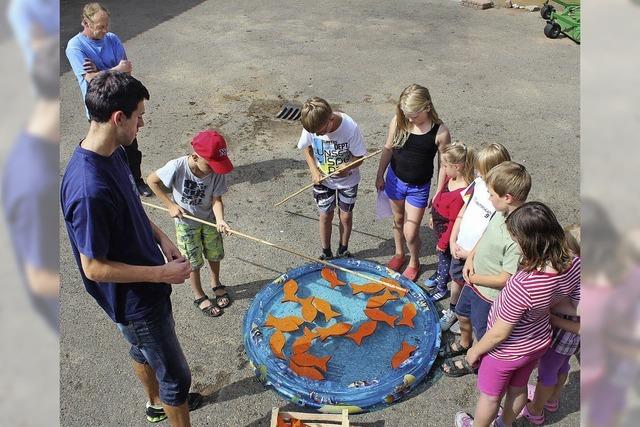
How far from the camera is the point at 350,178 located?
4.39m

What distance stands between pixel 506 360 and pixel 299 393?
139 cm

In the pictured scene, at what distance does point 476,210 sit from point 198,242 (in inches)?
79.1

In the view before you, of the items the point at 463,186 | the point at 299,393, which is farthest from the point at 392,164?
the point at 299,393

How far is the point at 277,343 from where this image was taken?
3.90 metres

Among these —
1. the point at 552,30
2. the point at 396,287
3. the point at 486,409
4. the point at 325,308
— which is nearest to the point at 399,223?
the point at 396,287

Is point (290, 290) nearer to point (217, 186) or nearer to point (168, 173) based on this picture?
point (217, 186)

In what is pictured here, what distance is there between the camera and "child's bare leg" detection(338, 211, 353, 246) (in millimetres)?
4594

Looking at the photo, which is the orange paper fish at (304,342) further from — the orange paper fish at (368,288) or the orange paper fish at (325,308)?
the orange paper fish at (368,288)

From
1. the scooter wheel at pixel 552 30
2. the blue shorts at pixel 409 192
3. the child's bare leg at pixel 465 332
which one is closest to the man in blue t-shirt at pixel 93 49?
the blue shorts at pixel 409 192

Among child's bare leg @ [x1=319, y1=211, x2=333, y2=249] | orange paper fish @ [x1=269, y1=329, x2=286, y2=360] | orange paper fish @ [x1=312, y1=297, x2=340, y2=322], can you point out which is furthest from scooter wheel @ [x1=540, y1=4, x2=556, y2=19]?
orange paper fish @ [x1=269, y1=329, x2=286, y2=360]

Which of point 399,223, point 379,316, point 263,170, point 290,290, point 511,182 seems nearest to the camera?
point 511,182

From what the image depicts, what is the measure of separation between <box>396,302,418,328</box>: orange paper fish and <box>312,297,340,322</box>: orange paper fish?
50 centimetres
